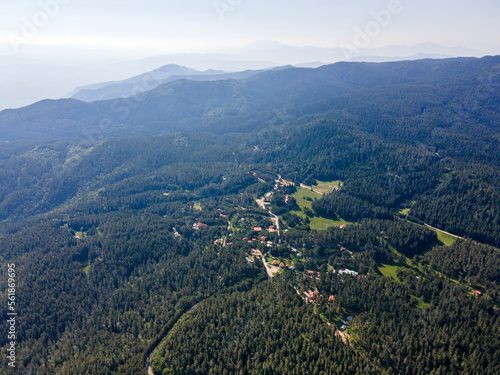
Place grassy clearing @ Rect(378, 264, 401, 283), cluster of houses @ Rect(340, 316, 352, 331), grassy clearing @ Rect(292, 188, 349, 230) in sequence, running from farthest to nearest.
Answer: grassy clearing @ Rect(292, 188, 349, 230), grassy clearing @ Rect(378, 264, 401, 283), cluster of houses @ Rect(340, 316, 352, 331)

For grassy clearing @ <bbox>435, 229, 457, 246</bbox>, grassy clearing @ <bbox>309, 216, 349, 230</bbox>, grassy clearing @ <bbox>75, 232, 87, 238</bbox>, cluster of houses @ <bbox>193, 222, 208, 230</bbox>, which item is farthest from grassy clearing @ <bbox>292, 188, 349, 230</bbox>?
grassy clearing @ <bbox>75, 232, 87, 238</bbox>

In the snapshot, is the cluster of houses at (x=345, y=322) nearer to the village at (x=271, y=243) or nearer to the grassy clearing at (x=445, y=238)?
the village at (x=271, y=243)

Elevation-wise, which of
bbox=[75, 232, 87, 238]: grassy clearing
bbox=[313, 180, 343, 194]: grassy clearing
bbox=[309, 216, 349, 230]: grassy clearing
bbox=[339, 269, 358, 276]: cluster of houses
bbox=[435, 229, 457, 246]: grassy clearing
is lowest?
bbox=[75, 232, 87, 238]: grassy clearing

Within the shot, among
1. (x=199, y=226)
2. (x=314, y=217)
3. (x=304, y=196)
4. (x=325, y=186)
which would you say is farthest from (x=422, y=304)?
(x=325, y=186)

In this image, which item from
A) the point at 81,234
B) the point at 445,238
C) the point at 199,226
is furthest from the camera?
the point at 81,234

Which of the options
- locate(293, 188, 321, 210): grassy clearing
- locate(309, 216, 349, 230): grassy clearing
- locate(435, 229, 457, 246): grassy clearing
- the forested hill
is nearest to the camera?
the forested hill

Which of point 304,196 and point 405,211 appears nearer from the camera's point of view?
point 405,211

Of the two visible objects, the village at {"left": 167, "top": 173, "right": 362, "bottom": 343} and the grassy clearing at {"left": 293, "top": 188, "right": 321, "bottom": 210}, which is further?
the grassy clearing at {"left": 293, "top": 188, "right": 321, "bottom": 210}

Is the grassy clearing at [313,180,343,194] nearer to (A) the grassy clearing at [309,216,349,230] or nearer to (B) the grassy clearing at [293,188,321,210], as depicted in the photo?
(B) the grassy clearing at [293,188,321,210]

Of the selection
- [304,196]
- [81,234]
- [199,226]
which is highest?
[304,196]

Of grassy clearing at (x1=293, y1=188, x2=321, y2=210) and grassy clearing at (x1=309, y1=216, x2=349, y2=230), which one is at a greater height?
grassy clearing at (x1=293, y1=188, x2=321, y2=210)

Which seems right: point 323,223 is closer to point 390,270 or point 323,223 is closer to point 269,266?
point 390,270

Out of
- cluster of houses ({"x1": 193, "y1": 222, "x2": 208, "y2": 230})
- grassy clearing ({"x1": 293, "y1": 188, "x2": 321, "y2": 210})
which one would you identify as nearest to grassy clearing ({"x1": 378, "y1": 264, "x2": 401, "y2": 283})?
grassy clearing ({"x1": 293, "y1": 188, "x2": 321, "y2": 210})
